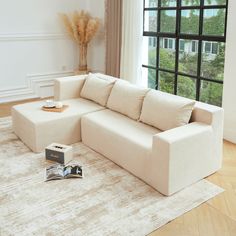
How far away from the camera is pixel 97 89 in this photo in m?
4.06

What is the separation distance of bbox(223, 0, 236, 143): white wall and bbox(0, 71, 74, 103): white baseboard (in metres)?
3.05

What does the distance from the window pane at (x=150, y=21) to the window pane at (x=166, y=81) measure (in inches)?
26.4

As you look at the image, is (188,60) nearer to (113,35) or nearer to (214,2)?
(214,2)

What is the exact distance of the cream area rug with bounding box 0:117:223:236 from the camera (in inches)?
93.0

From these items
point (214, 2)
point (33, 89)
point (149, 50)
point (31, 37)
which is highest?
point (214, 2)

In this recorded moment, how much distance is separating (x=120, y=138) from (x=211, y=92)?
1747mm

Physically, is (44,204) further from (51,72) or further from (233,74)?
(51,72)

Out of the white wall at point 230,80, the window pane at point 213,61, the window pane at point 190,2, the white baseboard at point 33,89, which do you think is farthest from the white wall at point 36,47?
the white wall at point 230,80

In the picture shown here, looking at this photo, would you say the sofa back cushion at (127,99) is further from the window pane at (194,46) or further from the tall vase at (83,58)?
the tall vase at (83,58)

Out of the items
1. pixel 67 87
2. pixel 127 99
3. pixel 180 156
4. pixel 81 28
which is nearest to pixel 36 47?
pixel 81 28

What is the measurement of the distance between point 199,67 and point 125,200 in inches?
94.4

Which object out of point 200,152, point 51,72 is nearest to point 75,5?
point 51,72

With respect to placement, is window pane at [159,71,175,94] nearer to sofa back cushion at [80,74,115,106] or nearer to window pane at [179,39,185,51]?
window pane at [179,39,185,51]

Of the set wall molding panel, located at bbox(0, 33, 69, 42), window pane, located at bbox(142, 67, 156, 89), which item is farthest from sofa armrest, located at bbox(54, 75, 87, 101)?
wall molding panel, located at bbox(0, 33, 69, 42)
